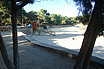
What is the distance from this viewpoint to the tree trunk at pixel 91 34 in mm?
1868

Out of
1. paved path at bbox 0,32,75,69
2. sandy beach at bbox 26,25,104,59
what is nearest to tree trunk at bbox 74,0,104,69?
paved path at bbox 0,32,75,69

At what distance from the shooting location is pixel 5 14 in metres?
17.4

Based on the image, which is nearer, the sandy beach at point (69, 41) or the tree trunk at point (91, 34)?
the tree trunk at point (91, 34)

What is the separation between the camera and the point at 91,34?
1949mm

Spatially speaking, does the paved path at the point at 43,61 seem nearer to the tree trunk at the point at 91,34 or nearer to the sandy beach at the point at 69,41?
the tree trunk at the point at 91,34

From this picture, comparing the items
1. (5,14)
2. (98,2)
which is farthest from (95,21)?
(5,14)

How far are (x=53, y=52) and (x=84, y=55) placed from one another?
3591mm

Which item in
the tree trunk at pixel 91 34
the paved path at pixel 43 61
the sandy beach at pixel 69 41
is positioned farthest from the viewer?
the sandy beach at pixel 69 41

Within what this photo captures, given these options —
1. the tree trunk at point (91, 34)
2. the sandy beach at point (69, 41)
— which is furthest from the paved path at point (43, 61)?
the sandy beach at point (69, 41)

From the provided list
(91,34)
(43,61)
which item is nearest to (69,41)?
(43,61)

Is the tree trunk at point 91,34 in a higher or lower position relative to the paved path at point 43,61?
higher

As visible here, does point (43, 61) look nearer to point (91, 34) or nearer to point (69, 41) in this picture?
point (91, 34)

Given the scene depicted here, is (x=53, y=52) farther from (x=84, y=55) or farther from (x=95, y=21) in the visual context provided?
(x=95, y=21)

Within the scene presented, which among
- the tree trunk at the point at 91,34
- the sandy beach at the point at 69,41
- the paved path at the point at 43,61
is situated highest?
the tree trunk at the point at 91,34
